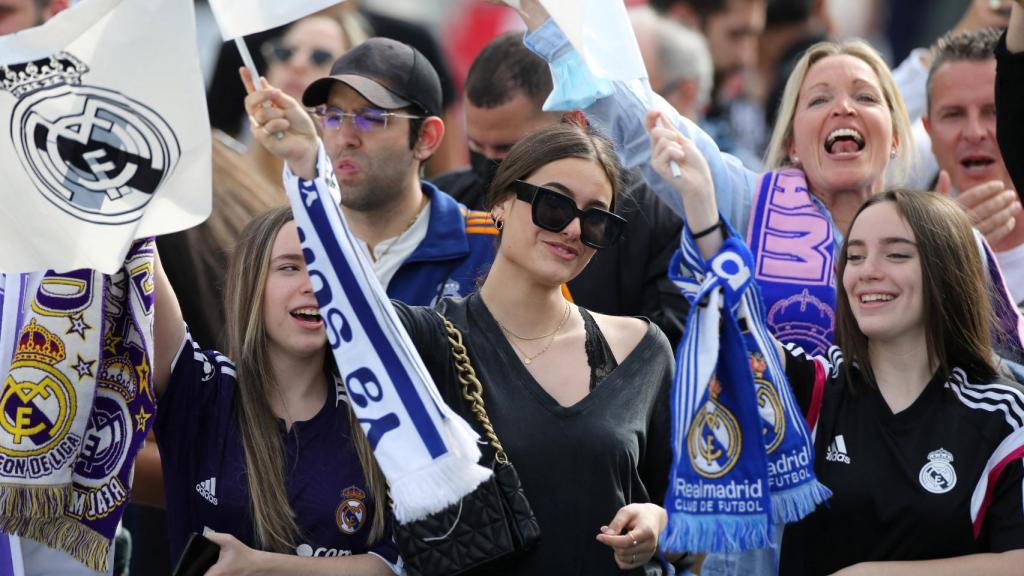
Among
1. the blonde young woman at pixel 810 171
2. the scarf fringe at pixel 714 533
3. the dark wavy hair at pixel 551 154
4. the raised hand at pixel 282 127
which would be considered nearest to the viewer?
the raised hand at pixel 282 127

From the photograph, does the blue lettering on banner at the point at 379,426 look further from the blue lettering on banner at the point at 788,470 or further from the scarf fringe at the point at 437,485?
the blue lettering on banner at the point at 788,470

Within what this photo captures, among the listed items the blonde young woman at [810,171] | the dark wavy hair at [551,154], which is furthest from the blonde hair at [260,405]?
the blonde young woman at [810,171]

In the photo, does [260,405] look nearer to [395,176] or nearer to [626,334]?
[626,334]

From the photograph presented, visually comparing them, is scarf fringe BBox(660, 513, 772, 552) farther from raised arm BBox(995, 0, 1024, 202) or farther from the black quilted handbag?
raised arm BBox(995, 0, 1024, 202)

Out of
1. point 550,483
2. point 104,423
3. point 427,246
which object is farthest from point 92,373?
point 427,246

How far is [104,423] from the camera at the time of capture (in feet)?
11.9

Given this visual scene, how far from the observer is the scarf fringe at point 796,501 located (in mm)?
3543

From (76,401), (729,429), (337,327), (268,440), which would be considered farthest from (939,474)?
(76,401)

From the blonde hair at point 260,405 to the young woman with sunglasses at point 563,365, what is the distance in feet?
1.18

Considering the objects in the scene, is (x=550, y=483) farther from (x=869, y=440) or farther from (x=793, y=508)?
(x=869, y=440)

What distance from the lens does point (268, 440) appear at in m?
3.66

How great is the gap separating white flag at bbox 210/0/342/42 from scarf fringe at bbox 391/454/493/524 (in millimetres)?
1048

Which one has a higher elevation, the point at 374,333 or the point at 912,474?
the point at 374,333

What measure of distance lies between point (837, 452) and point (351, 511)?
1217 millimetres
